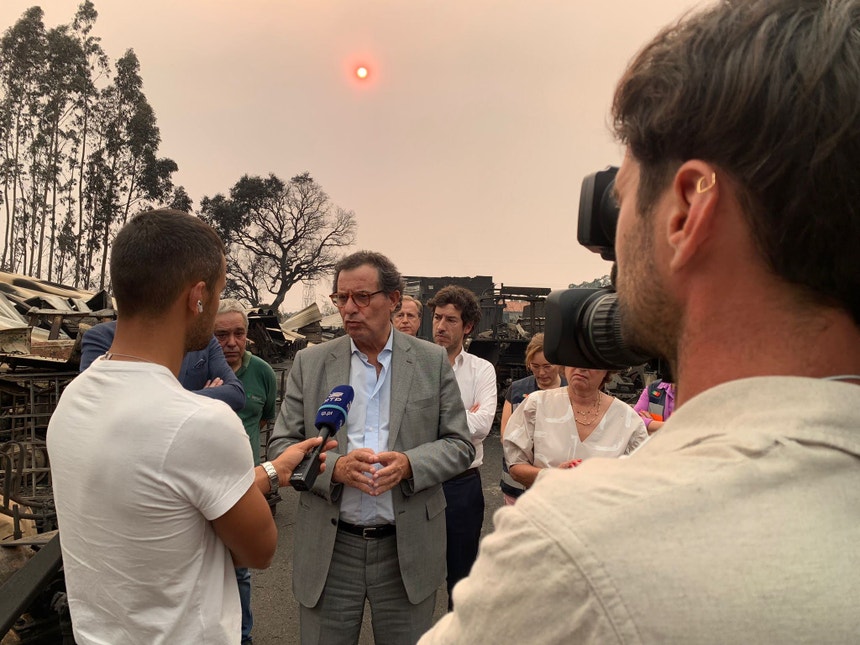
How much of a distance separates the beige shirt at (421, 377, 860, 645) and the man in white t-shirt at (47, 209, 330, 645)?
42.3 inches

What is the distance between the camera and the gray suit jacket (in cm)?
259

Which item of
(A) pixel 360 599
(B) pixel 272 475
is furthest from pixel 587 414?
(B) pixel 272 475

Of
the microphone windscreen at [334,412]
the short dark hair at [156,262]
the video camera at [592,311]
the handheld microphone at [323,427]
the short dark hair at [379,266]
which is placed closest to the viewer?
the video camera at [592,311]

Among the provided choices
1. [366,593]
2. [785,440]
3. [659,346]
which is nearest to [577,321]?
[659,346]

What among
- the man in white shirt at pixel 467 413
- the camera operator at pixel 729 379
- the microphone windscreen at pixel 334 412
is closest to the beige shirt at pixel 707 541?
the camera operator at pixel 729 379

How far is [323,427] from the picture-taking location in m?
2.32

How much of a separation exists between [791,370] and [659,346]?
0.18 meters

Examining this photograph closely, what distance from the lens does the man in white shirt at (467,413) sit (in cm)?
354

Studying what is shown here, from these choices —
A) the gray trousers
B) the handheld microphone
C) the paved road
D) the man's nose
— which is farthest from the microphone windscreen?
the paved road

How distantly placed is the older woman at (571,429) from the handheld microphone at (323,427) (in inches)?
46.2

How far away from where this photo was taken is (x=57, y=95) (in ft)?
110

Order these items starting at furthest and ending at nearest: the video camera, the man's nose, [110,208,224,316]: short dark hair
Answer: the man's nose
[110,208,224,316]: short dark hair
the video camera

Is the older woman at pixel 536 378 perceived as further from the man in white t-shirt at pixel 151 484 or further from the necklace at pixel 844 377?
the necklace at pixel 844 377

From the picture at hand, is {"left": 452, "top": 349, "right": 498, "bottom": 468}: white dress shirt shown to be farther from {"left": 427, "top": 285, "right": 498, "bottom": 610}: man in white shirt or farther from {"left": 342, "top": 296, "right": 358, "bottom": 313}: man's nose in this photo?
{"left": 342, "top": 296, "right": 358, "bottom": 313}: man's nose
